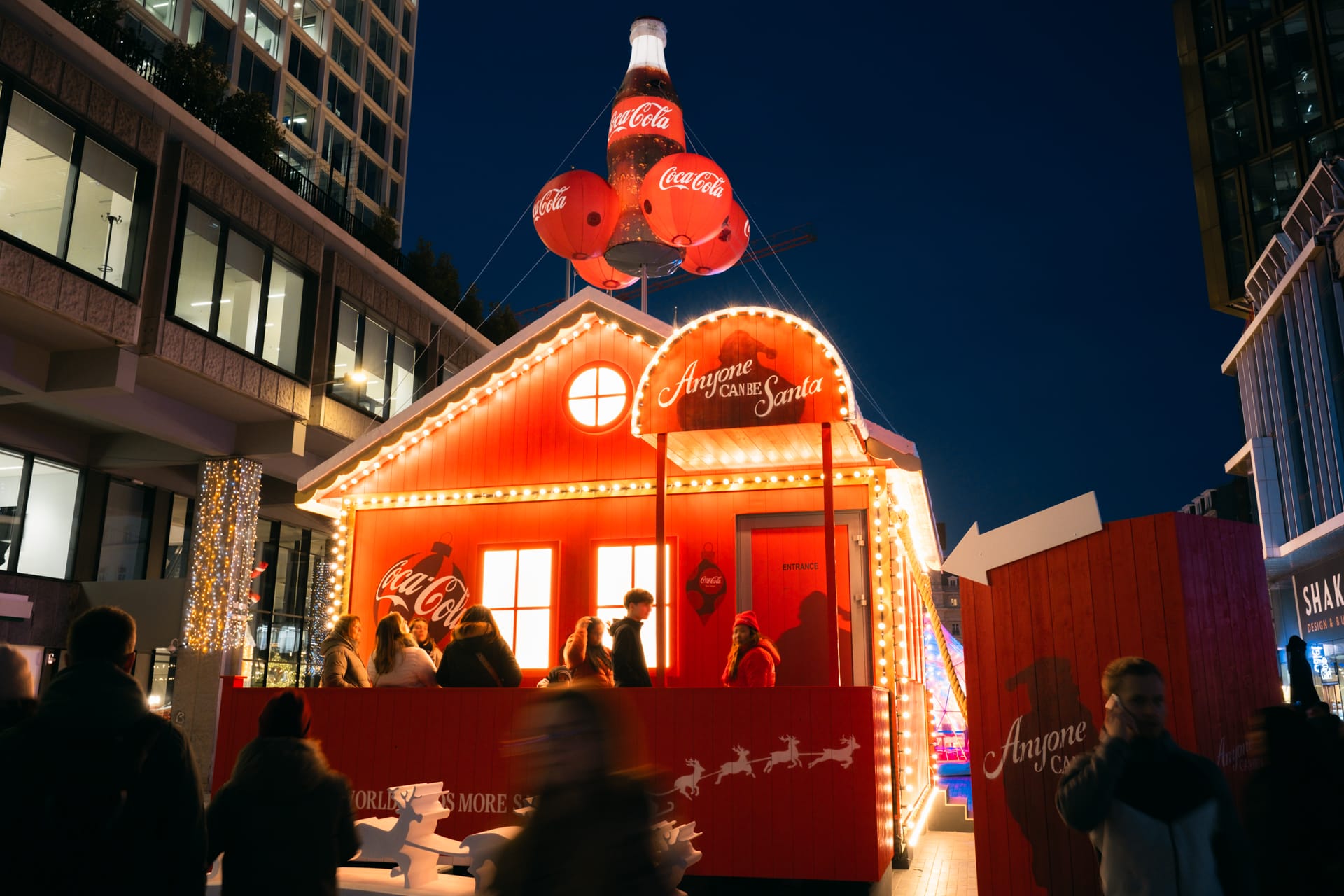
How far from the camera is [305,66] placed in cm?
3453

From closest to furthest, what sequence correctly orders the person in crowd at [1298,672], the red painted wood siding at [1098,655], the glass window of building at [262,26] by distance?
the red painted wood siding at [1098,655] → the person in crowd at [1298,672] → the glass window of building at [262,26]

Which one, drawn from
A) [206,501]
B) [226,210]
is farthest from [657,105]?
[206,501]

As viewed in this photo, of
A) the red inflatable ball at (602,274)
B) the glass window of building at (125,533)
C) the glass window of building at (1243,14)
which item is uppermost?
the glass window of building at (1243,14)

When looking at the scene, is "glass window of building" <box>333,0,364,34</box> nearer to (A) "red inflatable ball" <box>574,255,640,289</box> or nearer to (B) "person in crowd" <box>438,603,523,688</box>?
(A) "red inflatable ball" <box>574,255,640,289</box>

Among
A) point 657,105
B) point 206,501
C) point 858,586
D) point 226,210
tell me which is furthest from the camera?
point 206,501

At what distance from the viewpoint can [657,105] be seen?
460 inches

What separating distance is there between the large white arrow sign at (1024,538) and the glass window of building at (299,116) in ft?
108

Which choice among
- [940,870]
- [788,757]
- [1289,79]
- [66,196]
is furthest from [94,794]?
[1289,79]

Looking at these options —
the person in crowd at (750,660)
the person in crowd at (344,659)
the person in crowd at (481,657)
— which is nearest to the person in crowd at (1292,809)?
the person in crowd at (750,660)

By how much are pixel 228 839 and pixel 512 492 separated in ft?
25.1

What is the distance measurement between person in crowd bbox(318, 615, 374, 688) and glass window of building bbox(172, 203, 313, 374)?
9155 millimetres

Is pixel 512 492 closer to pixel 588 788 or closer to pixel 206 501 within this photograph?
pixel 588 788

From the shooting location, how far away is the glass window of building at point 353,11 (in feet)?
120

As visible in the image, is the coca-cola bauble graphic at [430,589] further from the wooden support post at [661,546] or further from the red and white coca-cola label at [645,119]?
the red and white coca-cola label at [645,119]
